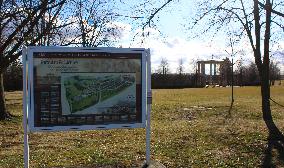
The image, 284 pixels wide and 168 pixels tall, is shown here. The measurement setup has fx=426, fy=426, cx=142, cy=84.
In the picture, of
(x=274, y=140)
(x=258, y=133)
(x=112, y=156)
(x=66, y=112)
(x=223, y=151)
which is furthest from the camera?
(x=258, y=133)

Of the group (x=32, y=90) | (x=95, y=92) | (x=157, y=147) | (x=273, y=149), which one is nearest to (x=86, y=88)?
(x=95, y=92)

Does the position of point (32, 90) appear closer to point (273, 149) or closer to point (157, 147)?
point (157, 147)

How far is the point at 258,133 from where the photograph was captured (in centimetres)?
1391

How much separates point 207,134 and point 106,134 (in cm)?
334

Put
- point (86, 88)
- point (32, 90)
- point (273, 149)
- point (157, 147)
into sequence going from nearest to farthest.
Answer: point (32, 90) < point (86, 88) < point (273, 149) < point (157, 147)

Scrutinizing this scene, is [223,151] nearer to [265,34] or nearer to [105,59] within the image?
[105,59]

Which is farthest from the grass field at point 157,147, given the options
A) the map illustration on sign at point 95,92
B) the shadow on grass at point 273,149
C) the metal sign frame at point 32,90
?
the map illustration on sign at point 95,92

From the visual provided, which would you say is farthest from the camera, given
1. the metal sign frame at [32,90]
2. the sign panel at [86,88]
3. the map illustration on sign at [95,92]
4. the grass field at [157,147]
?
the grass field at [157,147]

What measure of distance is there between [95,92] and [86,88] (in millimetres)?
203

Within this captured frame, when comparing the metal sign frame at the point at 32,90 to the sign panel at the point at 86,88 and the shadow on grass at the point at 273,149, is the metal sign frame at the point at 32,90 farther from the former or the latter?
the shadow on grass at the point at 273,149

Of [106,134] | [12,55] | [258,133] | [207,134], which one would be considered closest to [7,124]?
[12,55]

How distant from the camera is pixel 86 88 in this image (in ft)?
27.2

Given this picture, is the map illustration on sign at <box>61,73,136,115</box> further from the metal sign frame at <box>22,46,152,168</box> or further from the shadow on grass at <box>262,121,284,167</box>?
the shadow on grass at <box>262,121,284,167</box>

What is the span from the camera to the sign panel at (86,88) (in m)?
7.86
